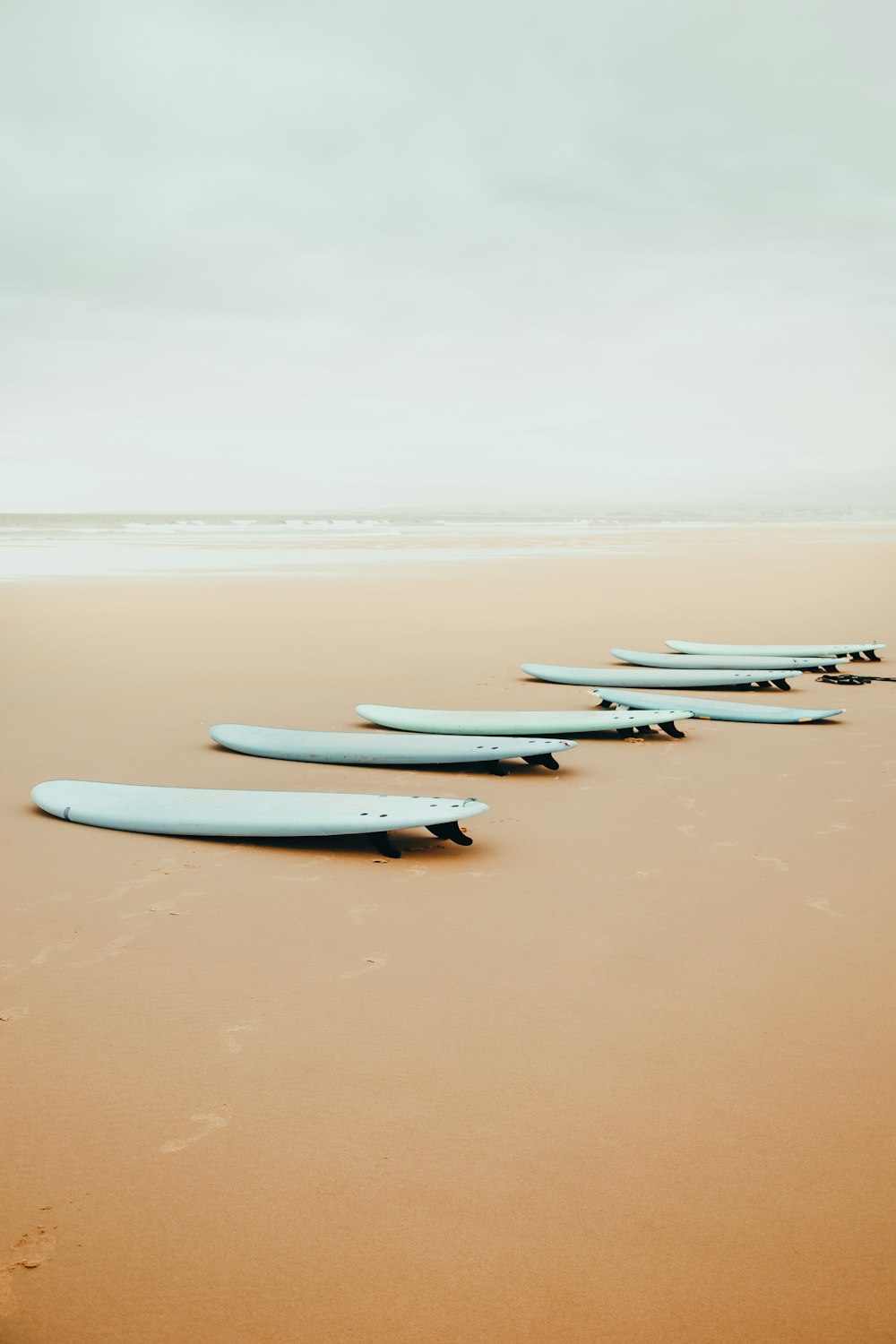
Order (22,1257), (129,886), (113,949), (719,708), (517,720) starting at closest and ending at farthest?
(22,1257) → (113,949) → (129,886) → (517,720) → (719,708)


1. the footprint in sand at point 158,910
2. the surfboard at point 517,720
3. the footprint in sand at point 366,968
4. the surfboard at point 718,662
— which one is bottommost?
the footprint in sand at point 158,910

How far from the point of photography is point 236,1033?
8.55 ft

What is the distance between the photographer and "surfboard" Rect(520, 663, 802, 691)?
756cm

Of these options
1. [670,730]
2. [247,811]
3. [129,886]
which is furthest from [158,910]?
[670,730]

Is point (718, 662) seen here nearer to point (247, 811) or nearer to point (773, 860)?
point (773, 860)

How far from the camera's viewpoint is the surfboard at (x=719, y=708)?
20.9 feet

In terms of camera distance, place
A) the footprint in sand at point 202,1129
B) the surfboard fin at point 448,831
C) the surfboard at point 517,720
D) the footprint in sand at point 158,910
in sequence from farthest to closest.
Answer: the surfboard at point 517,720 < the surfboard fin at point 448,831 < the footprint in sand at point 158,910 < the footprint in sand at point 202,1129

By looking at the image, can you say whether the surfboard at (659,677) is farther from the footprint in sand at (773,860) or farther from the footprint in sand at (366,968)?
the footprint in sand at (366,968)

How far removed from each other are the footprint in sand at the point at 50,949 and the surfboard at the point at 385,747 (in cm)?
231

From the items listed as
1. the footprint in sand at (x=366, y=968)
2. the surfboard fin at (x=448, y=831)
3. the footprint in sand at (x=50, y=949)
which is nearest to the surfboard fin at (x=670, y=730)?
the surfboard fin at (x=448, y=831)

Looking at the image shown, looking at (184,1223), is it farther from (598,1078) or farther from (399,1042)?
(598,1078)

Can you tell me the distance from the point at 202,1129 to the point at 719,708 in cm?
504

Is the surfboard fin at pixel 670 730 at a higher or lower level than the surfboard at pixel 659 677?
lower

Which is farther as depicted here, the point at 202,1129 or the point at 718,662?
the point at 718,662
